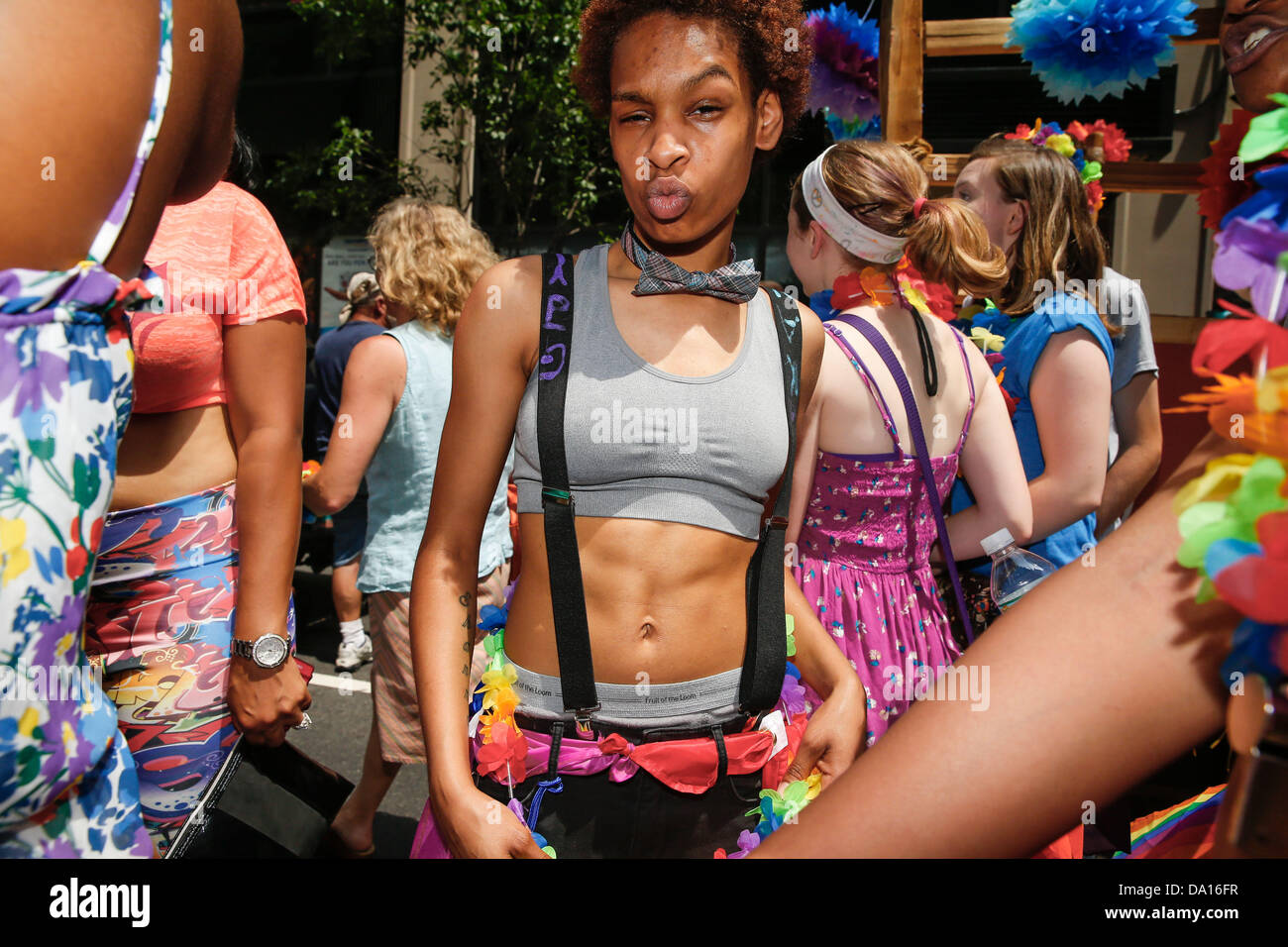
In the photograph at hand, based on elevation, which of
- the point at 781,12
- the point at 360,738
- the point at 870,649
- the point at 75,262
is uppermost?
the point at 781,12

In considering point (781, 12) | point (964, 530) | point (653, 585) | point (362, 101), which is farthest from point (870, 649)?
point (362, 101)

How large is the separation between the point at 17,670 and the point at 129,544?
85cm

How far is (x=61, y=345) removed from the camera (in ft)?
3.10

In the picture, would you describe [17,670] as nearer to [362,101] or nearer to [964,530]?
[964,530]

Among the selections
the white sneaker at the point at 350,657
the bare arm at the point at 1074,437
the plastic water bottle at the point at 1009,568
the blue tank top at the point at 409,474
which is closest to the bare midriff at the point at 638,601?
the plastic water bottle at the point at 1009,568

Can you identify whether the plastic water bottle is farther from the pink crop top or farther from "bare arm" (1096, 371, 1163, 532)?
the pink crop top

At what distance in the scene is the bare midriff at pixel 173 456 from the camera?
1.71 meters

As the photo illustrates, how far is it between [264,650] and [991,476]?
1802mm

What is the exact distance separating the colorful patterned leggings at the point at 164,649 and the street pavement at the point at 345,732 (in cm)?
169

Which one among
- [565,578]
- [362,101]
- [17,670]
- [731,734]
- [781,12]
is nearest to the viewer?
[17,670]

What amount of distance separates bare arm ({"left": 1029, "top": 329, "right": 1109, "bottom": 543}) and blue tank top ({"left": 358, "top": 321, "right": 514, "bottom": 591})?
1.82 m

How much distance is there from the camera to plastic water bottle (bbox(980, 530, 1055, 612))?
2.38 meters

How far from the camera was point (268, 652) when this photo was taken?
177 centimetres

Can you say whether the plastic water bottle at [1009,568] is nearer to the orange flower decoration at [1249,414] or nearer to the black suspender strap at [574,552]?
the black suspender strap at [574,552]
